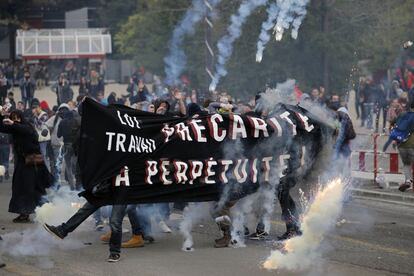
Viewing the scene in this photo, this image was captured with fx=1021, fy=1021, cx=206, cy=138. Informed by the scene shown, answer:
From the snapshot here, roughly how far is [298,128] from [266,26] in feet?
39.9

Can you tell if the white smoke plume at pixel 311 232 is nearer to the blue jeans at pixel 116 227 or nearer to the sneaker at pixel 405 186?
the blue jeans at pixel 116 227

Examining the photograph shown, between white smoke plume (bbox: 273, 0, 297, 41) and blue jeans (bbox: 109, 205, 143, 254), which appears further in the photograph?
white smoke plume (bbox: 273, 0, 297, 41)

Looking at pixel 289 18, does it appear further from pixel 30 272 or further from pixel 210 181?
pixel 30 272

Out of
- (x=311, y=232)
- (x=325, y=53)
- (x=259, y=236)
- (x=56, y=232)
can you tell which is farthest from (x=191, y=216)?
(x=325, y=53)

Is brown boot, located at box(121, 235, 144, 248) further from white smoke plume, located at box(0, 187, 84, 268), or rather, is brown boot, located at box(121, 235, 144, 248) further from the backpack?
the backpack

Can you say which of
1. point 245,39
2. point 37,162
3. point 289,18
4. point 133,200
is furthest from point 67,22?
point 133,200

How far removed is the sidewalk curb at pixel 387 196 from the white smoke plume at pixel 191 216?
5.18m

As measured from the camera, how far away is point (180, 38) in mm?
29594

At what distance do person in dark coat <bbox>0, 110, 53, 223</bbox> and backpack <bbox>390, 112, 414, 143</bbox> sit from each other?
6.24 m

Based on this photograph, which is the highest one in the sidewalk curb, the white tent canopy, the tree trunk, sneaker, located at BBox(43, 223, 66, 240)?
the white tent canopy

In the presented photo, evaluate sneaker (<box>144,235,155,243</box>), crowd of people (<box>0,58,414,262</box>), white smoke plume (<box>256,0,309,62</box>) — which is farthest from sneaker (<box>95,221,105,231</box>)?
white smoke plume (<box>256,0,309,62</box>)

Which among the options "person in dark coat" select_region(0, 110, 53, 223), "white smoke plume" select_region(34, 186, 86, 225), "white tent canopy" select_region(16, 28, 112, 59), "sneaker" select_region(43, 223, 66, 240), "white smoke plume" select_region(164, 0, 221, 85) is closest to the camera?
"sneaker" select_region(43, 223, 66, 240)

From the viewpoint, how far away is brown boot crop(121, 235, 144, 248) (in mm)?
12375

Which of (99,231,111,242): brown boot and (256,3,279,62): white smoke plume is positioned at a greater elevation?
(256,3,279,62): white smoke plume
